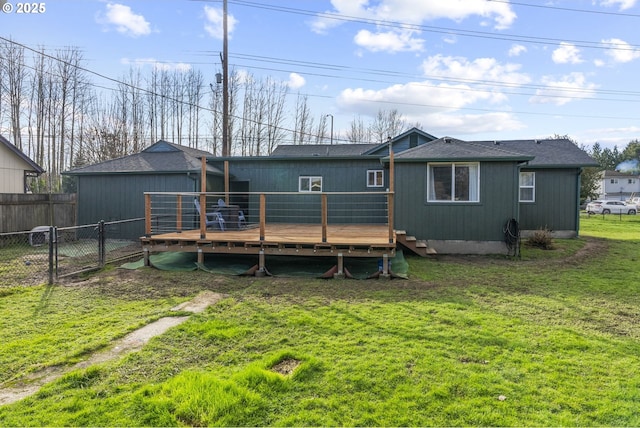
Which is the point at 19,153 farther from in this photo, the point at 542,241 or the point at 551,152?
the point at 551,152

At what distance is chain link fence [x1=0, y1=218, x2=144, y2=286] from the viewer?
21.1 feet

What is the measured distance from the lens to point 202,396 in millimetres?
2561

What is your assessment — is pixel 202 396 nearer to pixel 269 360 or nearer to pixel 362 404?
pixel 269 360

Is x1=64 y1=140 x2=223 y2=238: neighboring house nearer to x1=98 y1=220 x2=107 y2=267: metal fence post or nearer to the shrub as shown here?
x1=98 y1=220 x2=107 y2=267: metal fence post

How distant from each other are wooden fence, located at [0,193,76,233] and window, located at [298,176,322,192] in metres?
7.58

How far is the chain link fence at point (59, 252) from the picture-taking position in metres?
6.45

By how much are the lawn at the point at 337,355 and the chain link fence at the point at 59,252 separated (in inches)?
36.8

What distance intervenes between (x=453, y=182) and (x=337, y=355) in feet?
23.0

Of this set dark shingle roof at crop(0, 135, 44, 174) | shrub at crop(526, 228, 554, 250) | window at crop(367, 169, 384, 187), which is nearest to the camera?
shrub at crop(526, 228, 554, 250)

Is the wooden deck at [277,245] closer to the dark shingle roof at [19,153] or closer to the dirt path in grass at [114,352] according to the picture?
the dirt path in grass at [114,352]

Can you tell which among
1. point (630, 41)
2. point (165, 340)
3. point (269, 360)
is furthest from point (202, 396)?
point (630, 41)

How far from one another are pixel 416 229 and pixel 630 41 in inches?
661

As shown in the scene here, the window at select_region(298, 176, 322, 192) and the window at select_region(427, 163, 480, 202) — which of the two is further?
the window at select_region(298, 176, 322, 192)

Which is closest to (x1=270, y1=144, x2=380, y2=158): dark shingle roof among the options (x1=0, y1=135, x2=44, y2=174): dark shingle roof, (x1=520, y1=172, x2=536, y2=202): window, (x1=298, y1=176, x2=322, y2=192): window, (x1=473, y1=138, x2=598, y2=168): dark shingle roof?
(x1=473, y1=138, x2=598, y2=168): dark shingle roof
